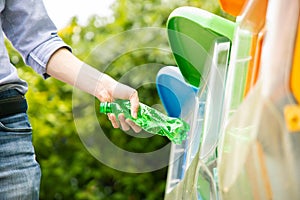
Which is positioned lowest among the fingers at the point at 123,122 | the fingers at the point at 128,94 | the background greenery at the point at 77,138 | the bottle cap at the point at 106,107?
the background greenery at the point at 77,138

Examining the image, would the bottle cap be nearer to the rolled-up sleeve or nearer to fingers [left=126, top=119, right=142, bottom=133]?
fingers [left=126, top=119, right=142, bottom=133]

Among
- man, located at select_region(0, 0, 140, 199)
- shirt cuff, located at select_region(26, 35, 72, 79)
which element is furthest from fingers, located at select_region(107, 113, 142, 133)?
shirt cuff, located at select_region(26, 35, 72, 79)

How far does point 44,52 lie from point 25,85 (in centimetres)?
9

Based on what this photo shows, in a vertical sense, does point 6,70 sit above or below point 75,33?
above

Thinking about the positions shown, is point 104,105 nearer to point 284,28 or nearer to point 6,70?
point 6,70

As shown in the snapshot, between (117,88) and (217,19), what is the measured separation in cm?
28

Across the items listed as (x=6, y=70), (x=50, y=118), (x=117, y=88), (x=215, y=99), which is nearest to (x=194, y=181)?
(x=215, y=99)

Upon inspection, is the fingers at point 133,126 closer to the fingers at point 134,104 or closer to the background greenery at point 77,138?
the fingers at point 134,104

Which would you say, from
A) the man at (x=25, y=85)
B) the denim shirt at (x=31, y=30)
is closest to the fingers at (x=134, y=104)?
the man at (x=25, y=85)

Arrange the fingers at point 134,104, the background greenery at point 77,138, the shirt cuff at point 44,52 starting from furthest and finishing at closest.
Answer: the background greenery at point 77,138
the shirt cuff at point 44,52
the fingers at point 134,104

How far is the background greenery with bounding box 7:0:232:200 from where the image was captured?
3.78 meters

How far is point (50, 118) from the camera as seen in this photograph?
3.86 meters

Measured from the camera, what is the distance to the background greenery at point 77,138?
3783 millimetres

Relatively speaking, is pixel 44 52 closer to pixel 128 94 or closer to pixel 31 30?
pixel 31 30
